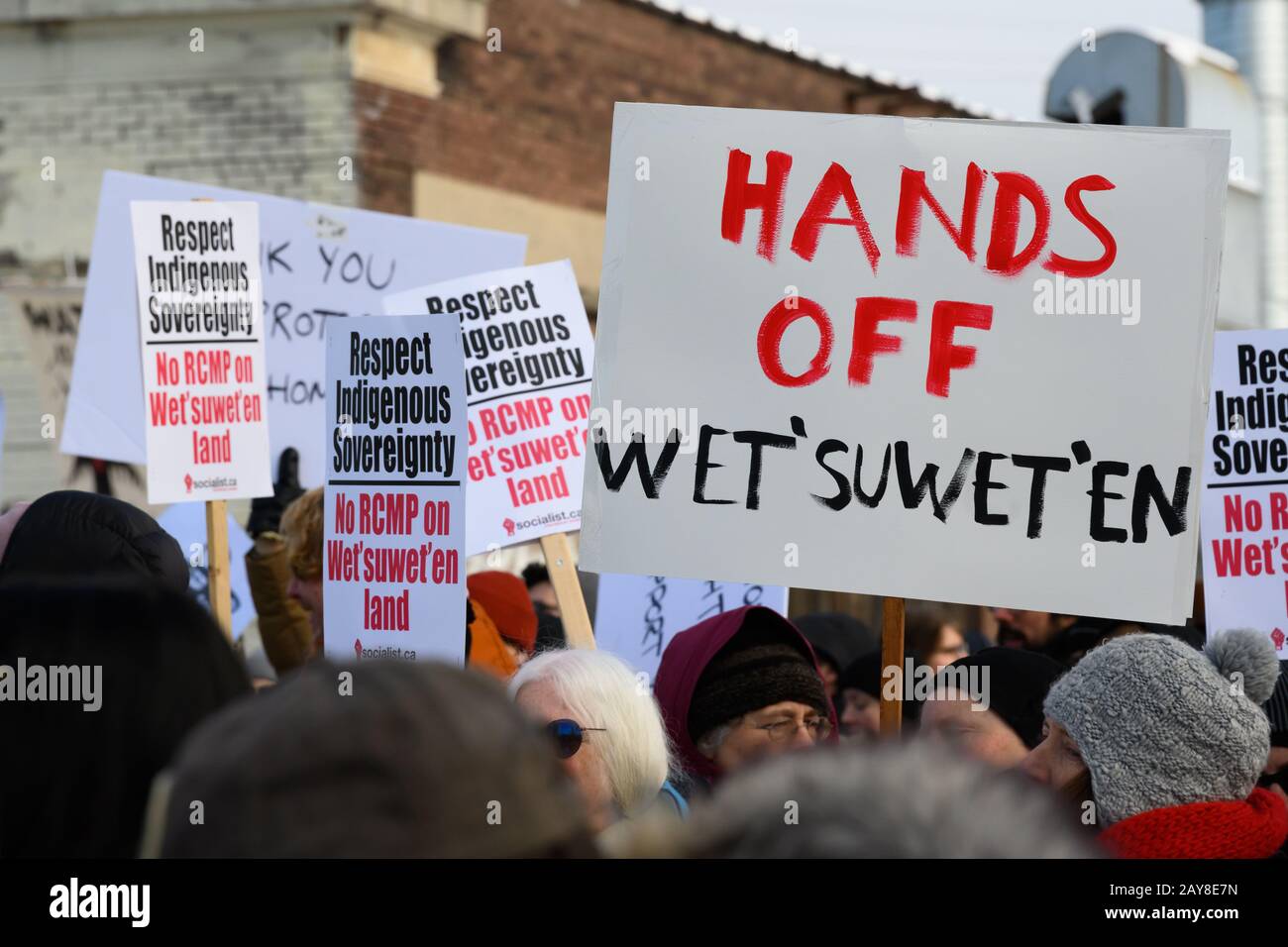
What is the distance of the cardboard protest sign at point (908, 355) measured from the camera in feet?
10.9

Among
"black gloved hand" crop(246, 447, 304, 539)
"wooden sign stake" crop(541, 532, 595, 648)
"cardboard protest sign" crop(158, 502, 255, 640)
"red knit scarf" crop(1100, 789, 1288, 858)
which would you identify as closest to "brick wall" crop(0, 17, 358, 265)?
"black gloved hand" crop(246, 447, 304, 539)

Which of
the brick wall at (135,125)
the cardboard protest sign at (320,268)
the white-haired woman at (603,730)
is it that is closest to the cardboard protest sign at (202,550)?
the cardboard protest sign at (320,268)

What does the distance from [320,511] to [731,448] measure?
1.94 metres

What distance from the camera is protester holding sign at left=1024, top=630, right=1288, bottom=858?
262 centimetres

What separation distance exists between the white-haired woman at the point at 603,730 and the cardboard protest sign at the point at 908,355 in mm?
252

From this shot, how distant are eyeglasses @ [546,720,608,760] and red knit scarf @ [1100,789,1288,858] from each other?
1.05m

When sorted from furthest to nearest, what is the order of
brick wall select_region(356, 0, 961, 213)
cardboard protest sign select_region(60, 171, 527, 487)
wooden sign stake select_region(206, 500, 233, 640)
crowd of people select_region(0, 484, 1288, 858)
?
brick wall select_region(356, 0, 961, 213) → cardboard protest sign select_region(60, 171, 527, 487) → wooden sign stake select_region(206, 500, 233, 640) → crowd of people select_region(0, 484, 1288, 858)

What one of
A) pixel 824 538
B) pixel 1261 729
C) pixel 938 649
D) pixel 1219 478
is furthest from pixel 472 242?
pixel 1261 729

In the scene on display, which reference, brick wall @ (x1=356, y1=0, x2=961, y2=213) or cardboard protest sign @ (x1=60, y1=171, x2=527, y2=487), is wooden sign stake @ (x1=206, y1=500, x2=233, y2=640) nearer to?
cardboard protest sign @ (x1=60, y1=171, x2=527, y2=487)

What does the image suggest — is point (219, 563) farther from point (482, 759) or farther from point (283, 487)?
point (482, 759)

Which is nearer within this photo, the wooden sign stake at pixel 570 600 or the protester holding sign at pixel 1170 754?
the protester holding sign at pixel 1170 754

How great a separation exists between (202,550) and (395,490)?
1791 millimetres

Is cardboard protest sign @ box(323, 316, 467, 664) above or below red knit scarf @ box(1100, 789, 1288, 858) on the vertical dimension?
above

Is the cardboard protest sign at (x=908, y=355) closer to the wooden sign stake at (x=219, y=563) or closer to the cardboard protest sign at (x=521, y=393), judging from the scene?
the cardboard protest sign at (x=521, y=393)
